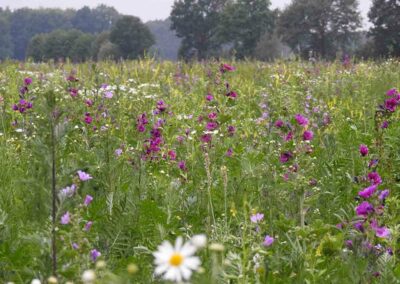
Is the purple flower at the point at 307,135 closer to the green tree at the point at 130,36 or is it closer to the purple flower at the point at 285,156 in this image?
the purple flower at the point at 285,156

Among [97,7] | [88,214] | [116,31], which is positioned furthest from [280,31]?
[97,7]

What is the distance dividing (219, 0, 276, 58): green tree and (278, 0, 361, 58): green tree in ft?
18.8

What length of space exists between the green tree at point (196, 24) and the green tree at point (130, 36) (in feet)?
15.9

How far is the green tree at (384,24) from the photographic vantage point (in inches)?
1868

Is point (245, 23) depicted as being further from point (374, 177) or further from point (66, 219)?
point (66, 219)

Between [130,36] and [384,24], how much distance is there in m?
40.7

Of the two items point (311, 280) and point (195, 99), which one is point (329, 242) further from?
point (195, 99)

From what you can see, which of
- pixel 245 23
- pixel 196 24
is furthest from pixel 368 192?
pixel 196 24

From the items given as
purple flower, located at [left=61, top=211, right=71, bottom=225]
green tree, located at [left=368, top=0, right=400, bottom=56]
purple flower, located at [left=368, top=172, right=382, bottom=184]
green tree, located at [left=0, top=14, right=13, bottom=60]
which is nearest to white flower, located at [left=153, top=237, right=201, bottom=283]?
purple flower, located at [left=61, top=211, right=71, bottom=225]

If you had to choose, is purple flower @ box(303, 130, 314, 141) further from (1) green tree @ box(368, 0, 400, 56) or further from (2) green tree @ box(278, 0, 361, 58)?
(2) green tree @ box(278, 0, 361, 58)

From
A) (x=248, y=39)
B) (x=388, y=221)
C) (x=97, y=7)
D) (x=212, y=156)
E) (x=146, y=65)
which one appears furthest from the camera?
(x=97, y=7)

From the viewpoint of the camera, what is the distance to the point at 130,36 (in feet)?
264

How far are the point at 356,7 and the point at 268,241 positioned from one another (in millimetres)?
66393

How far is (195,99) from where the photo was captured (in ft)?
23.9
